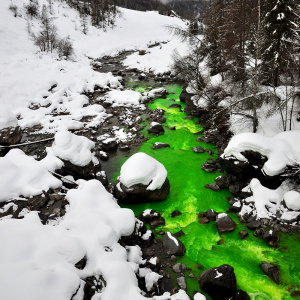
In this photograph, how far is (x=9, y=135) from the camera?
12742 mm

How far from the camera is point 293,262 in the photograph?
24.7 feet

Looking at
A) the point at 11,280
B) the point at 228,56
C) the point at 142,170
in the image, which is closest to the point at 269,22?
the point at 228,56

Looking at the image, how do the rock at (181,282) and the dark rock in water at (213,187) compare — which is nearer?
the rock at (181,282)

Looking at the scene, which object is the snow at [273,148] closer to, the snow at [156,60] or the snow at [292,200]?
the snow at [292,200]

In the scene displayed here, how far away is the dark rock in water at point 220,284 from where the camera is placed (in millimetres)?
6398

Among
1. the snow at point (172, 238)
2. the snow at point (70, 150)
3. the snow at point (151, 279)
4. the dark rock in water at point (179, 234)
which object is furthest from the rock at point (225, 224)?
the snow at point (70, 150)

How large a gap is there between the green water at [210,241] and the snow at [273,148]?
196 centimetres

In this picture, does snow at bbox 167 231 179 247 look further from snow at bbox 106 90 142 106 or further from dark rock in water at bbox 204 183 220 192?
snow at bbox 106 90 142 106

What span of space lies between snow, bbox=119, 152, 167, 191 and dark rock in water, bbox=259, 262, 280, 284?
477cm

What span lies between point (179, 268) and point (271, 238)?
350 cm

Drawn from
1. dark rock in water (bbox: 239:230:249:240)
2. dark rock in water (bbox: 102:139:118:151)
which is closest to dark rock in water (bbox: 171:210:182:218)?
dark rock in water (bbox: 239:230:249:240)

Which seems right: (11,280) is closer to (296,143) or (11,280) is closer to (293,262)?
(293,262)

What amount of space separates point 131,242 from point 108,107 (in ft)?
46.3

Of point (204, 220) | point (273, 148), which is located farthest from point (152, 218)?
point (273, 148)
